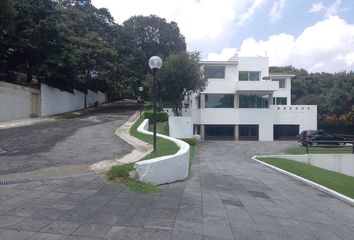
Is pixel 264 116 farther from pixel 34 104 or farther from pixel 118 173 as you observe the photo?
pixel 118 173

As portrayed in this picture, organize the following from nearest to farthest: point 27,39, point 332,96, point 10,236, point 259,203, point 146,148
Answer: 1. point 10,236
2. point 259,203
3. point 146,148
4. point 27,39
5. point 332,96

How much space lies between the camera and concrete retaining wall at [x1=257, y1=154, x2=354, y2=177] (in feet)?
91.0

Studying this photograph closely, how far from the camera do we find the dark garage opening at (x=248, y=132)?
154ft

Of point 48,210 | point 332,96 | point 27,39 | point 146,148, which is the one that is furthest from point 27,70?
point 332,96

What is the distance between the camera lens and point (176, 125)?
36.9 m

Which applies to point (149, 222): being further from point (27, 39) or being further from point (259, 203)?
point (27, 39)

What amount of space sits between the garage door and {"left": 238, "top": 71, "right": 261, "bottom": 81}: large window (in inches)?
242

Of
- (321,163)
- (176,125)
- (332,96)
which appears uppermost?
(332,96)

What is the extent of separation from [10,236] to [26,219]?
0.78 metres

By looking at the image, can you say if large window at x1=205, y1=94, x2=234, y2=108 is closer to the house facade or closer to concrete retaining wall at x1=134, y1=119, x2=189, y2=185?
the house facade

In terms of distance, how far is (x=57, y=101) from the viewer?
4259 centimetres

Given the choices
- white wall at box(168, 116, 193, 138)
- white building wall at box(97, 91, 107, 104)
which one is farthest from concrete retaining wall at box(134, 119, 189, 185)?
white building wall at box(97, 91, 107, 104)

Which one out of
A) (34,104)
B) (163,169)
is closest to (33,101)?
(34,104)

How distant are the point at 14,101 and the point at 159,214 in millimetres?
28316
